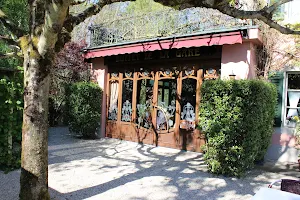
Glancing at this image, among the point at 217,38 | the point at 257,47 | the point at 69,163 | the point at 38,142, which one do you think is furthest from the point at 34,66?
the point at 257,47

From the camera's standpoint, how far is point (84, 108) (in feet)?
36.2

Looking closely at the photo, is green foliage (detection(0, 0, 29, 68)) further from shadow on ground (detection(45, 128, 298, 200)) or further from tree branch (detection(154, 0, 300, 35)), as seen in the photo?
tree branch (detection(154, 0, 300, 35))

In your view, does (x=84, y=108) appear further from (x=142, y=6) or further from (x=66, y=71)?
(x=142, y=6)

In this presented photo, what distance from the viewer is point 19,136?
6.52 metres

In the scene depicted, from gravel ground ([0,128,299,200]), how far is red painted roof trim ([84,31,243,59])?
3.81 meters

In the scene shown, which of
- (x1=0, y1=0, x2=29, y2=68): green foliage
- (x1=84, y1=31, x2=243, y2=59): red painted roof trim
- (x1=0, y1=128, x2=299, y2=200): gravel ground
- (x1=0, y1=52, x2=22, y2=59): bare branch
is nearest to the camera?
(x1=0, y1=128, x2=299, y2=200): gravel ground

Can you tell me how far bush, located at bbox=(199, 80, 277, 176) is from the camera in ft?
20.8

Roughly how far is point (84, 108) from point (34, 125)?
6866mm

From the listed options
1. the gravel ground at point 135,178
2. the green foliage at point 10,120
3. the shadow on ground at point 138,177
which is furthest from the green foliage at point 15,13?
the green foliage at point 10,120

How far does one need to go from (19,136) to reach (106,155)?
2853 mm

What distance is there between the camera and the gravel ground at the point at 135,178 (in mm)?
5258

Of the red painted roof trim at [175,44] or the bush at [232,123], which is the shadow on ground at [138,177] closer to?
the bush at [232,123]

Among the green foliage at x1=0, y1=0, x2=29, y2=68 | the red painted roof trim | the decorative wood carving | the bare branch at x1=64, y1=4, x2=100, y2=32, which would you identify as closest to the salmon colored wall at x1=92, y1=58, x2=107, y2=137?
the red painted roof trim

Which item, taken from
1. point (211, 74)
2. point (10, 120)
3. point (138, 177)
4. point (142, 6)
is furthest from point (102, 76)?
point (142, 6)
